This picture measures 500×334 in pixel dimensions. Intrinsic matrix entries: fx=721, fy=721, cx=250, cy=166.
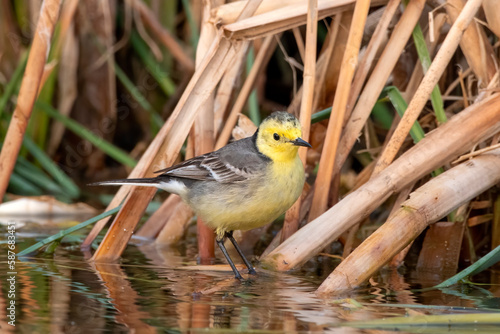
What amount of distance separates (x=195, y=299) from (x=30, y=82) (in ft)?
6.04

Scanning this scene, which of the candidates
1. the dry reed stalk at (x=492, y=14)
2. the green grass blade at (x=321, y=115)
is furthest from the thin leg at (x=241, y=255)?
the dry reed stalk at (x=492, y=14)

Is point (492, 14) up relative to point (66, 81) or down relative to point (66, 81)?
down

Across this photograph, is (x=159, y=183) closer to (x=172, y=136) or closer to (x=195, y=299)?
(x=172, y=136)

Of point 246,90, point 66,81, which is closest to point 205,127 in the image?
point 246,90

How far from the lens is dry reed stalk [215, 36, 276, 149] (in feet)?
15.6

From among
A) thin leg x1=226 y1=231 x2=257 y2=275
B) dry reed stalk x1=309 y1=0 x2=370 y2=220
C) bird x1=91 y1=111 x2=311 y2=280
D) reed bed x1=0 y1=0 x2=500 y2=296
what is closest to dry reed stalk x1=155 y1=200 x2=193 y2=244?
reed bed x1=0 y1=0 x2=500 y2=296

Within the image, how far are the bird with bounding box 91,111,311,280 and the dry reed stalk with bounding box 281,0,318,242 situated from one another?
12cm

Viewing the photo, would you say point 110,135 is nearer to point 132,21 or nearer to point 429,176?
point 132,21

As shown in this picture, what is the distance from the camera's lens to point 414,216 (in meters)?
3.65

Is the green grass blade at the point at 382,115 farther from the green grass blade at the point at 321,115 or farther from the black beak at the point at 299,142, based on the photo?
the black beak at the point at 299,142

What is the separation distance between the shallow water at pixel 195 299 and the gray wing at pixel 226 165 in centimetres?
54

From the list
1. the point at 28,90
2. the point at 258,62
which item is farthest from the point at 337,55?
the point at 28,90

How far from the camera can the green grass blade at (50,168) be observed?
6.20 m

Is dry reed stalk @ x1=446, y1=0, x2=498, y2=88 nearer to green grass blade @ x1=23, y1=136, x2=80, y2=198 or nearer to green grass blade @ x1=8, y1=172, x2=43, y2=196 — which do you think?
green grass blade @ x1=23, y1=136, x2=80, y2=198
